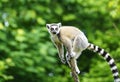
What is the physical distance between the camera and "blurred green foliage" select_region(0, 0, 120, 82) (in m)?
10.9

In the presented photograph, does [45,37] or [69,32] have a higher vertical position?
[45,37]

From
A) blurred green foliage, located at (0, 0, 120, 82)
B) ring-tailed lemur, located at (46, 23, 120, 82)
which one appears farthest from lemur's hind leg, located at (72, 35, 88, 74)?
blurred green foliage, located at (0, 0, 120, 82)

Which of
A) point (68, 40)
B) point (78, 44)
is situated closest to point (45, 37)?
point (78, 44)

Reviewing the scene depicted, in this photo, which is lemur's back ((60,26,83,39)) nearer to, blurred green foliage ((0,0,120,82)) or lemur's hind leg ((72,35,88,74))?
lemur's hind leg ((72,35,88,74))

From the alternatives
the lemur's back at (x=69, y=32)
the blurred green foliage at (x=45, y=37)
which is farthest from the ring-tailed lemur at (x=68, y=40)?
the blurred green foliage at (x=45, y=37)

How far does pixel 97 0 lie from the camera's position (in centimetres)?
1239

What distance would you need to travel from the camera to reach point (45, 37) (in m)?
12.0

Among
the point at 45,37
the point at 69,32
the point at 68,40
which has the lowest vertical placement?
the point at 68,40

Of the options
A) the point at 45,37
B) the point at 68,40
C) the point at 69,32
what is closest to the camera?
the point at 68,40

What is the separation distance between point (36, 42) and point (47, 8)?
100cm

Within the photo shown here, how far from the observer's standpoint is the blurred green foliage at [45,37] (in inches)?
430

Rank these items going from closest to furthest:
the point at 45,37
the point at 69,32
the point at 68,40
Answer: the point at 68,40, the point at 69,32, the point at 45,37

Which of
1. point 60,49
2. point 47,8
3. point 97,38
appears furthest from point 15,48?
point 60,49

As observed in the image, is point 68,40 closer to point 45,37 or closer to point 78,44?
point 78,44
